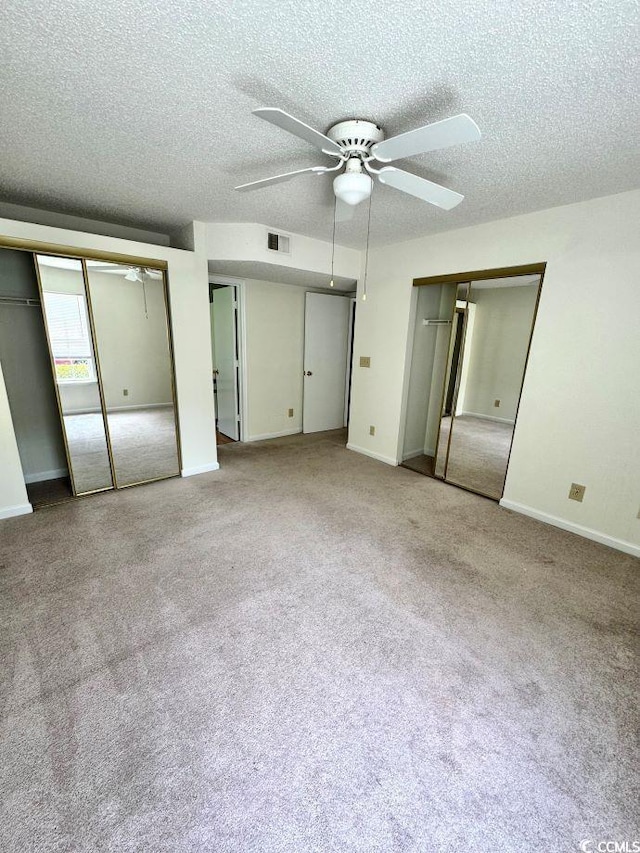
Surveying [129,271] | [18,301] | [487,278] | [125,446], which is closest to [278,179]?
[129,271]

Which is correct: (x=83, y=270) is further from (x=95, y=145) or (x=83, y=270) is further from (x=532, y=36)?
(x=532, y=36)

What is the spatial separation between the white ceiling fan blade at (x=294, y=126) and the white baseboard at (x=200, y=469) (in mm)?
3032

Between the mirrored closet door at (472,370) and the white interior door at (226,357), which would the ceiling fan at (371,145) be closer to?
the mirrored closet door at (472,370)

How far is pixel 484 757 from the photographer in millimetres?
1259

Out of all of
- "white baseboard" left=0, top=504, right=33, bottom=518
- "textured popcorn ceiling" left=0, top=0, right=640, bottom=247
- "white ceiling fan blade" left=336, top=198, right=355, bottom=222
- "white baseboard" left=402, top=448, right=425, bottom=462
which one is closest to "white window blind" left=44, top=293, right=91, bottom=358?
"textured popcorn ceiling" left=0, top=0, right=640, bottom=247

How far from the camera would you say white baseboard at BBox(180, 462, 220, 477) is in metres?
3.63

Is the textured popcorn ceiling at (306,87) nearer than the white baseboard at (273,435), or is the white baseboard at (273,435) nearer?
the textured popcorn ceiling at (306,87)

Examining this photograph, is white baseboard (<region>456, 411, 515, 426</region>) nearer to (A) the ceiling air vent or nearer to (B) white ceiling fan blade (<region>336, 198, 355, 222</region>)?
(B) white ceiling fan blade (<region>336, 198, 355, 222</region>)

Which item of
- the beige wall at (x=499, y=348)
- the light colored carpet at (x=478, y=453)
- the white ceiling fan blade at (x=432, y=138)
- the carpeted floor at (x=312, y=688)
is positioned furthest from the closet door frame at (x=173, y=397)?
the beige wall at (x=499, y=348)

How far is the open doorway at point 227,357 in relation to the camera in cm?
442

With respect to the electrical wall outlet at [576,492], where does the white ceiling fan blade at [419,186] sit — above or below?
above

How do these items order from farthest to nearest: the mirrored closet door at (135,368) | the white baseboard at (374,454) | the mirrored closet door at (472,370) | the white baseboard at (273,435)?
the white baseboard at (273,435)
the white baseboard at (374,454)
the mirrored closet door at (472,370)
the mirrored closet door at (135,368)

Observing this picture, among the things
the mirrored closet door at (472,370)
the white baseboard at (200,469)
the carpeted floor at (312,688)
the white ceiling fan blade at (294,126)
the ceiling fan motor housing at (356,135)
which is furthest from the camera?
the white baseboard at (200,469)

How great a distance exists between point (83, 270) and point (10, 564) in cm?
222
